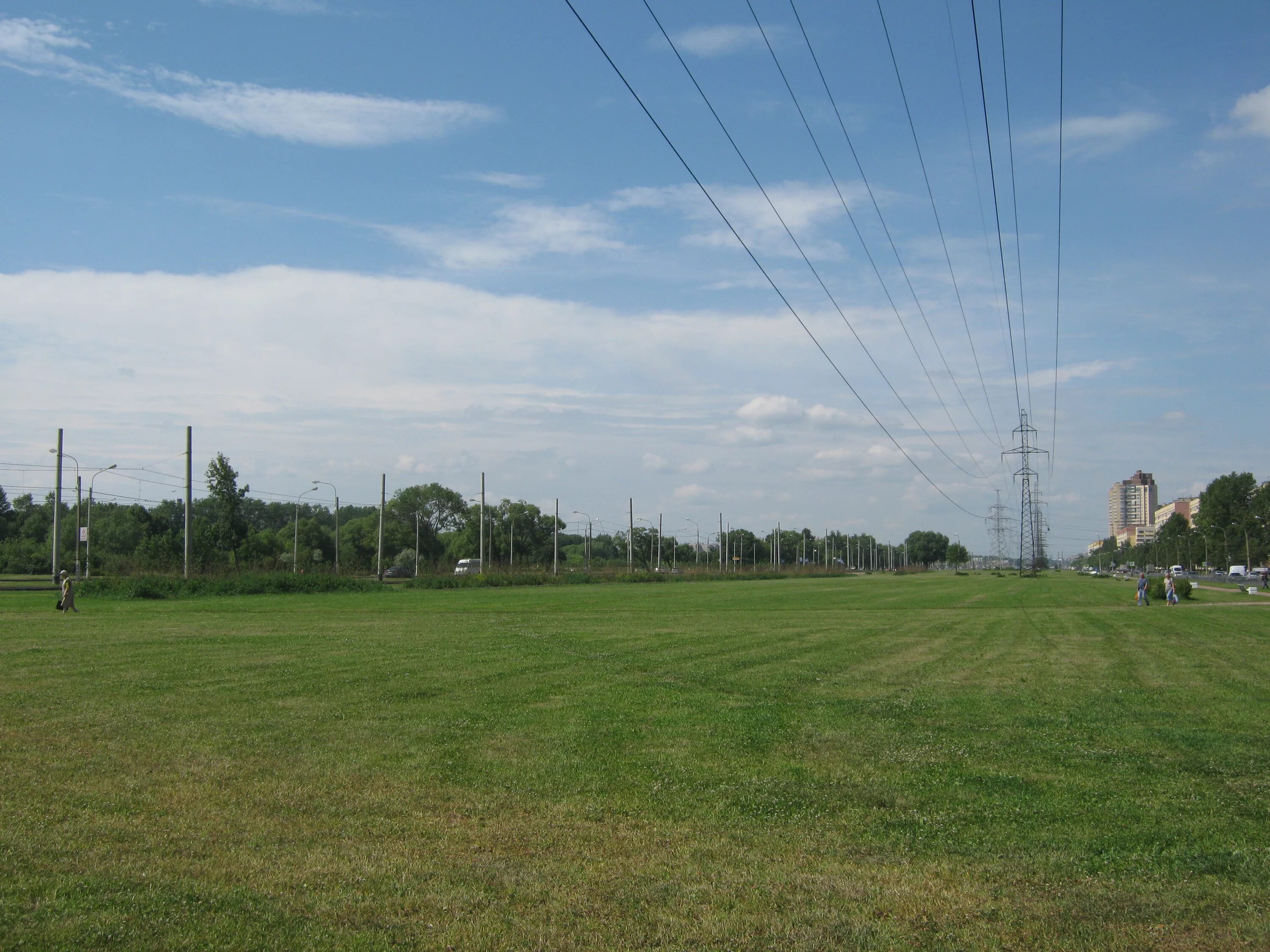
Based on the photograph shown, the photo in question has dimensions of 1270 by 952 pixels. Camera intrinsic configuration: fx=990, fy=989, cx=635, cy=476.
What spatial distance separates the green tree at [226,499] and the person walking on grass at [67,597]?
44323 millimetres

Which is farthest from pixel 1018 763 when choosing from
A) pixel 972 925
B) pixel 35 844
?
pixel 35 844

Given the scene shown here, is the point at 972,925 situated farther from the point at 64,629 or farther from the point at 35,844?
the point at 64,629

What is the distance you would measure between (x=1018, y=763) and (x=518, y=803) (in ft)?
20.2

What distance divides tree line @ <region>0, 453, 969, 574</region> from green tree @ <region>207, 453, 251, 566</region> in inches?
3.2

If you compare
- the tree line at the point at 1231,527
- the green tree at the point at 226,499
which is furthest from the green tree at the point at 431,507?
the tree line at the point at 1231,527

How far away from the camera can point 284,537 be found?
122m

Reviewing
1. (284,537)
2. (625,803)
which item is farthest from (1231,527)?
(625,803)

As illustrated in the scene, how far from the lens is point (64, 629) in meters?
29.0

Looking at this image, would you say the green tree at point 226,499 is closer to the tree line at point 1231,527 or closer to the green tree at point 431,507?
the green tree at point 431,507

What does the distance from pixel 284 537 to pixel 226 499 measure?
39062mm

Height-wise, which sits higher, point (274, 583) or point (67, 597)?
point (67, 597)

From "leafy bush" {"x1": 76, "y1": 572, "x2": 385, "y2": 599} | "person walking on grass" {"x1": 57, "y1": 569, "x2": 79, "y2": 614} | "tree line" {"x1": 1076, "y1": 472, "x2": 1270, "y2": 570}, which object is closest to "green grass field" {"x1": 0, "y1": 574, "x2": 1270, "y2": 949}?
"person walking on grass" {"x1": 57, "y1": 569, "x2": 79, "y2": 614}

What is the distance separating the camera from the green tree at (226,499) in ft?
271

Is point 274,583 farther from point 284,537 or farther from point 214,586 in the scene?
point 284,537
